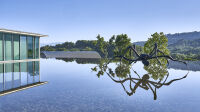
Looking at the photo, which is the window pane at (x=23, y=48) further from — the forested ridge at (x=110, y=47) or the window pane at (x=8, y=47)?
the forested ridge at (x=110, y=47)

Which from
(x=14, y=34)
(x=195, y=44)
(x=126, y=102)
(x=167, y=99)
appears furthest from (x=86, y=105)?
(x=195, y=44)

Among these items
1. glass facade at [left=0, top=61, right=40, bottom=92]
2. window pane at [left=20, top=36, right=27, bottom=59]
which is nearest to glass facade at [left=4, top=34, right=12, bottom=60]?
window pane at [left=20, top=36, right=27, bottom=59]

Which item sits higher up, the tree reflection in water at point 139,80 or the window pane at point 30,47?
the window pane at point 30,47

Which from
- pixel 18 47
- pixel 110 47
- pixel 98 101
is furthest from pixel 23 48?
pixel 110 47

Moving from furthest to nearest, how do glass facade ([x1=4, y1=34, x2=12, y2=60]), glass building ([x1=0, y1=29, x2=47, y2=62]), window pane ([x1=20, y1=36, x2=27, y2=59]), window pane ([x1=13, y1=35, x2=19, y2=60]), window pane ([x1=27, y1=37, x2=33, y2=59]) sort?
window pane ([x1=27, y1=37, x2=33, y2=59]), window pane ([x1=20, y1=36, x2=27, y2=59]), window pane ([x1=13, y1=35, x2=19, y2=60]), glass facade ([x1=4, y1=34, x2=12, y2=60]), glass building ([x1=0, y1=29, x2=47, y2=62])

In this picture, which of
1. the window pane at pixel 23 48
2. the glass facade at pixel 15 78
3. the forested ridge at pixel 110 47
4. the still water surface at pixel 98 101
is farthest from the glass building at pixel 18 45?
the forested ridge at pixel 110 47

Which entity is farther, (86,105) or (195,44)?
(195,44)

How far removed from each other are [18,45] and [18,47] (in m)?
0.26

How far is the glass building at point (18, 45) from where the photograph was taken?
20.2m

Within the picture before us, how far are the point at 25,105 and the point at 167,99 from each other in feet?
22.8

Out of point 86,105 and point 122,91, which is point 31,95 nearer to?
point 86,105

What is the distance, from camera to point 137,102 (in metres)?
8.37

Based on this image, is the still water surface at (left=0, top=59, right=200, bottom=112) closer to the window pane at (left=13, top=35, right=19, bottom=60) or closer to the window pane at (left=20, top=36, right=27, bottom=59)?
the window pane at (left=13, top=35, right=19, bottom=60)

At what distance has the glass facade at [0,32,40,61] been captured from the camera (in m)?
20.3
